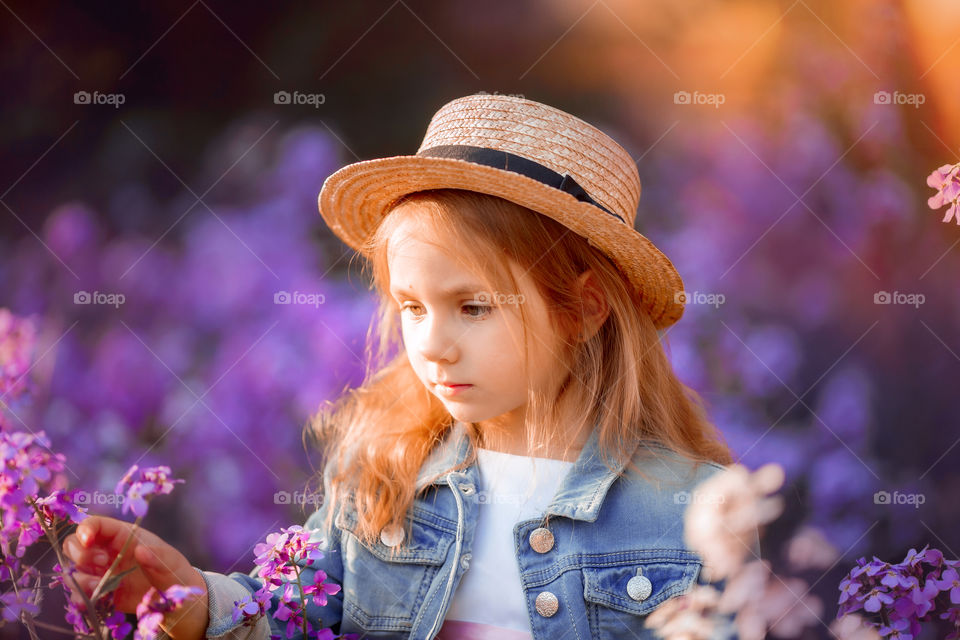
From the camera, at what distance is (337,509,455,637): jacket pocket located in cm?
180

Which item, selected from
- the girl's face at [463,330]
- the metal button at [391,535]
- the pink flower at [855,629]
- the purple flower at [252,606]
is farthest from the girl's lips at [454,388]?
the pink flower at [855,629]

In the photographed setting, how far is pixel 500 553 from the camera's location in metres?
1.80

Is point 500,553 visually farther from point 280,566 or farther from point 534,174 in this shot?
point 534,174

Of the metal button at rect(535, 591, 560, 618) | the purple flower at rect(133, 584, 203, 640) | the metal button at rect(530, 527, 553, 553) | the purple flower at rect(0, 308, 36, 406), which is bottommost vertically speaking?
the purple flower at rect(133, 584, 203, 640)

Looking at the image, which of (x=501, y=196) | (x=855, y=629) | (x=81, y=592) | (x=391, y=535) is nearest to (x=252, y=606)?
(x=81, y=592)

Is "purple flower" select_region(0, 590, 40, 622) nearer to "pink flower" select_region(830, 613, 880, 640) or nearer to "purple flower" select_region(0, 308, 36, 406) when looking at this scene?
"purple flower" select_region(0, 308, 36, 406)

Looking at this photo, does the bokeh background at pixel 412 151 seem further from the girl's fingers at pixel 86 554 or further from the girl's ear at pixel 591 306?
the girl's fingers at pixel 86 554

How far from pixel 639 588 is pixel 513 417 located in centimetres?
45

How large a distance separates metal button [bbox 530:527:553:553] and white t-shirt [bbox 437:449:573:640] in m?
0.04

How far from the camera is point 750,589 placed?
180 cm

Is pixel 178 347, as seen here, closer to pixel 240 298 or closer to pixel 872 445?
pixel 240 298

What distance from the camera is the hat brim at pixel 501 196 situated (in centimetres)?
165

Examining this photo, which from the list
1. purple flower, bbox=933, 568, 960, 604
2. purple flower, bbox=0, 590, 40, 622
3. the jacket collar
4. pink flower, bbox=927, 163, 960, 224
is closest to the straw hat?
the jacket collar

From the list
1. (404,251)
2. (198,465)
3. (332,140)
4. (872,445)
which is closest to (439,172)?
(404,251)
